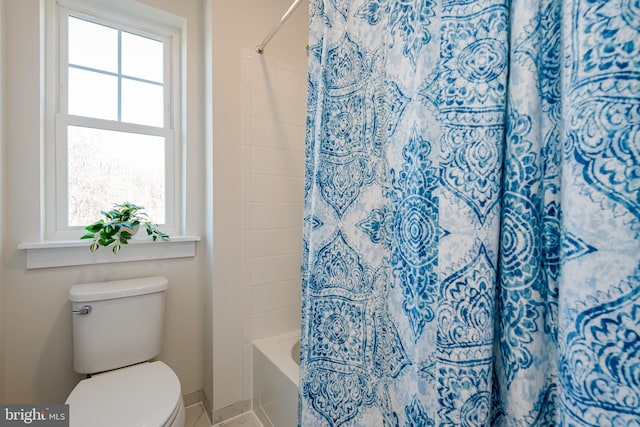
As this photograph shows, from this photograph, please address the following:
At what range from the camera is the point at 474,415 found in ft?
1.68

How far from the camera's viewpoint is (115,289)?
4.09 feet

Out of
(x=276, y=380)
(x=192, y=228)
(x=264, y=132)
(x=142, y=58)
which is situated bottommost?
(x=276, y=380)

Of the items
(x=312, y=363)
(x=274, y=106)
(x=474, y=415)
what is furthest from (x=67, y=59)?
(x=474, y=415)

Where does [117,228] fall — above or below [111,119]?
below

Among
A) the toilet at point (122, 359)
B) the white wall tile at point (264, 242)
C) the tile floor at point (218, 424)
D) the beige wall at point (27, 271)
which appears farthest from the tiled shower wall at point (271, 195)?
the beige wall at point (27, 271)

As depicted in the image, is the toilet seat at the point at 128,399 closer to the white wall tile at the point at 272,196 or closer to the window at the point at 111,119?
the white wall tile at the point at 272,196

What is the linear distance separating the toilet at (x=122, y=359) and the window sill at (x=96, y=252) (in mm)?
128

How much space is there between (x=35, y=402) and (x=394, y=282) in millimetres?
1744

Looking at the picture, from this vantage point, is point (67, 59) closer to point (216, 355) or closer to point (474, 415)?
point (216, 355)

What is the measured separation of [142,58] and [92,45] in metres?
0.23

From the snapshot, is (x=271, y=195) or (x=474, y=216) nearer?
(x=474, y=216)

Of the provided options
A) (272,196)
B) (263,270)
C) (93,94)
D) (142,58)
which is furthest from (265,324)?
(142,58)

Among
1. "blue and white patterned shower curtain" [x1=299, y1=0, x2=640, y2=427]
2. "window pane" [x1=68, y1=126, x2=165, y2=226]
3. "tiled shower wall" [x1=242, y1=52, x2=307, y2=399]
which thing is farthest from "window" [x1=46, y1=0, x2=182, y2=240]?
"blue and white patterned shower curtain" [x1=299, y1=0, x2=640, y2=427]

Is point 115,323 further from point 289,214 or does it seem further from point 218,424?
point 289,214
